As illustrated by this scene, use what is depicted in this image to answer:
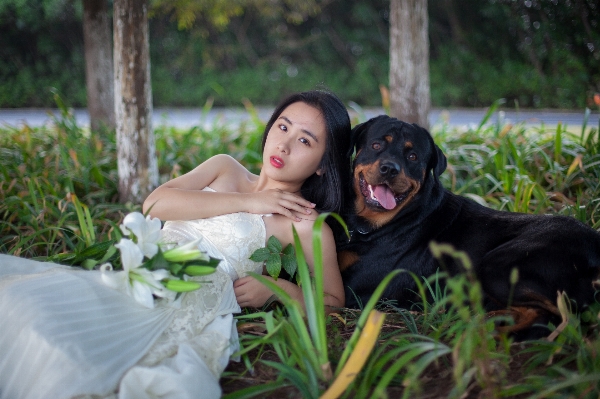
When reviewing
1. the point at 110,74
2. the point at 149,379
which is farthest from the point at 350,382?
the point at 110,74

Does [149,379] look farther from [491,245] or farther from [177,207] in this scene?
[491,245]

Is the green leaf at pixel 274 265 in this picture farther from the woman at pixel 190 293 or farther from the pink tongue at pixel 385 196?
the pink tongue at pixel 385 196

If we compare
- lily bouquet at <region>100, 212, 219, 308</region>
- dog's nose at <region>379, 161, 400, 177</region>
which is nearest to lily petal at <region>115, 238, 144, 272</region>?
lily bouquet at <region>100, 212, 219, 308</region>

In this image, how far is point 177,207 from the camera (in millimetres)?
3094

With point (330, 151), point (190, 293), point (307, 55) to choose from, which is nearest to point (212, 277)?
point (190, 293)

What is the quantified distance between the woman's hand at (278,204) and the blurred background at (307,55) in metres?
9.70

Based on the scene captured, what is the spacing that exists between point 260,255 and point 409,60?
3322 millimetres

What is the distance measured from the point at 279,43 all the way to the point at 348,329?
1582cm

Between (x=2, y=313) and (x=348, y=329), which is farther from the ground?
(x=2, y=313)

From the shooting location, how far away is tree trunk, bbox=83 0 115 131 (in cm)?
672

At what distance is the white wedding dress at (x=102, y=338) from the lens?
6.60 feet

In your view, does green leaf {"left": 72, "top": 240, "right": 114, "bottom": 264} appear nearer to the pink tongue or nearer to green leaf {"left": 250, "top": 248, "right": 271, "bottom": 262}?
green leaf {"left": 250, "top": 248, "right": 271, "bottom": 262}

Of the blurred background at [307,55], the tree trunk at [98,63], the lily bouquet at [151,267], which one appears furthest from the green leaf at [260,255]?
the blurred background at [307,55]

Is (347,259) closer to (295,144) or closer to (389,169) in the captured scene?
(389,169)
